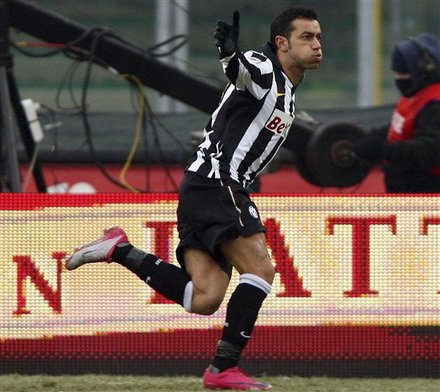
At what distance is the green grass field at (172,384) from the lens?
708 cm

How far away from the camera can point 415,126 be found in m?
9.26

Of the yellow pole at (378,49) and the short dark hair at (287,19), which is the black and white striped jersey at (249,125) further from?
the yellow pole at (378,49)

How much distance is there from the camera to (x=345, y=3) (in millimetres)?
12086

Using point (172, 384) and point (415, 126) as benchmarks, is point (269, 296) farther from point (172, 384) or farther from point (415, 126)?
point (415, 126)

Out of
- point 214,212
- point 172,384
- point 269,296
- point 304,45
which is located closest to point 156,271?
point 214,212

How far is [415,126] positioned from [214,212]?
2.97 meters

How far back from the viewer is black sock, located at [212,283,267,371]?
21.9ft

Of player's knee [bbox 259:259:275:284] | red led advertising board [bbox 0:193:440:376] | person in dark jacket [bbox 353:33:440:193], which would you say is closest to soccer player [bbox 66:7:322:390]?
player's knee [bbox 259:259:275:284]

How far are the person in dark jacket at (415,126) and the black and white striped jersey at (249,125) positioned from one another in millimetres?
2581

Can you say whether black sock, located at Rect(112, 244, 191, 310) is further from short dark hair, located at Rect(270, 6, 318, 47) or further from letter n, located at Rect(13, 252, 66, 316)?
short dark hair, located at Rect(270, 6, 318, 47)

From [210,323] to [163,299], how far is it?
261 millimetres

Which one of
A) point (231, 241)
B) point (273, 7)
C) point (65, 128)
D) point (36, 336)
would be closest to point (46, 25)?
point (65, 128)

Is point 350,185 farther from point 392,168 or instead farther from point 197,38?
point 197,38

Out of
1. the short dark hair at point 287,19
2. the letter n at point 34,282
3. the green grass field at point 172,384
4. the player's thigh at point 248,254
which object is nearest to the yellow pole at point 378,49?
the green grass field at point 172,384
